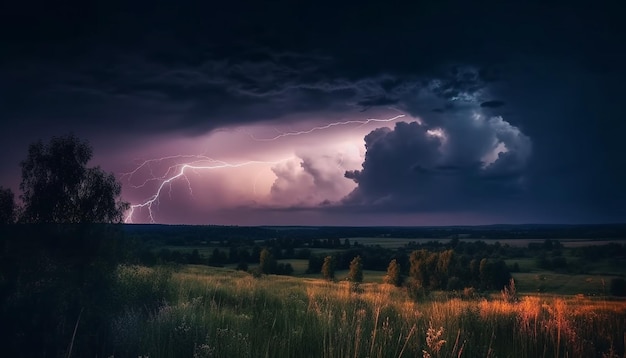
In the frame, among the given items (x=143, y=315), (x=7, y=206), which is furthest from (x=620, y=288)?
(x=7, y=206)

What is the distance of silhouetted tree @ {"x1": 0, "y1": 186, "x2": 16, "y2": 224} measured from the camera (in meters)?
8.25

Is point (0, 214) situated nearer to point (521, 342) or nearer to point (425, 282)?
point (521, 342)

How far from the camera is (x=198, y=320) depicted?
766 centimetres

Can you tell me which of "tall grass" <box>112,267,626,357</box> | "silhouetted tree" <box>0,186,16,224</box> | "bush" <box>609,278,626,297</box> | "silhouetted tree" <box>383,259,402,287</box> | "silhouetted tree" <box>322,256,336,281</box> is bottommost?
"silhouetted tree" <box>383,259,402,287</box>

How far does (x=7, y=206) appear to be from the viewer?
8.30 meters

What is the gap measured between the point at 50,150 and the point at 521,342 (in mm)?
9268

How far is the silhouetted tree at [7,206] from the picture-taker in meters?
8.25

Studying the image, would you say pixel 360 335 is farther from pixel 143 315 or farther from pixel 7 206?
pixel 7 206

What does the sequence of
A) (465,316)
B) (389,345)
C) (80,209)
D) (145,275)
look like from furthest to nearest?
(145,275), (465,316), (80,209), (389,345)

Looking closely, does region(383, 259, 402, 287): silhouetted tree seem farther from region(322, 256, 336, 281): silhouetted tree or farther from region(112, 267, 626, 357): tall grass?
region(112, 267, 626, 357): tall grass

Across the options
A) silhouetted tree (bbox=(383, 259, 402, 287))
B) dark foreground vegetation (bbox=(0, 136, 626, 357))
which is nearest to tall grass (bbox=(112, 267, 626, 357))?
dark foreground vegetation (bbox=(0, 136, 626, 357))

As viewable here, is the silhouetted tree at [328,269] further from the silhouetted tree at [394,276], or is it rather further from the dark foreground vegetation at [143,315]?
the dark foreground vegetation at [143,315]

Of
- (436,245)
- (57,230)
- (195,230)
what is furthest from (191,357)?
(436,245)

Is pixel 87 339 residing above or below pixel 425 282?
above
